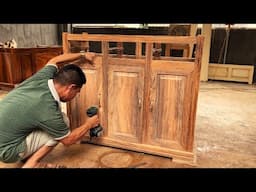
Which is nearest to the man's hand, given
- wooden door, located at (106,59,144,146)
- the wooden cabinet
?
the wooden cabinet

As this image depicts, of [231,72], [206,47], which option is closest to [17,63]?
[206,47]

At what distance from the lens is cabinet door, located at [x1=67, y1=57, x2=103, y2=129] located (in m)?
1.95

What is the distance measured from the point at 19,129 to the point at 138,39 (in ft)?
3.53

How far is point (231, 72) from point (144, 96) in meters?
3.81

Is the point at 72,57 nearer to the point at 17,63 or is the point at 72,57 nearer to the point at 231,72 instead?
the point at 17,63

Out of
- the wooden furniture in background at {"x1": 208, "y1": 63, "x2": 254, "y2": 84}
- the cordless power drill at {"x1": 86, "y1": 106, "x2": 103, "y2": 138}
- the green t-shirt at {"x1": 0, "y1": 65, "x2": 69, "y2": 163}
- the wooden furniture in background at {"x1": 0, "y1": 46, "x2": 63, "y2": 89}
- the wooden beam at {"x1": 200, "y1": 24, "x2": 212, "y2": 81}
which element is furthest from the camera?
the wooden furniture in background at {"x1": 208, "y1": 63, "x2": 254, "y2": 84}

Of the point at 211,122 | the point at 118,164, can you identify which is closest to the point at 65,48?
the point at 118,164

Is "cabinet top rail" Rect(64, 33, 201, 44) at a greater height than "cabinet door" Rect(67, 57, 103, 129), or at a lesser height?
greater

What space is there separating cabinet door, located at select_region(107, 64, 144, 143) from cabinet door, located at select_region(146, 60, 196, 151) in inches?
4.2

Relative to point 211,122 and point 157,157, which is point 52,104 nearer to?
point 157,157

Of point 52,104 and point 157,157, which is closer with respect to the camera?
point 52,104

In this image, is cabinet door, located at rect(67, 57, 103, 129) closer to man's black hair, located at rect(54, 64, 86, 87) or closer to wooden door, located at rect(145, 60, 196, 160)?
man's black hair, located at rect(54, 64, 86, 87)

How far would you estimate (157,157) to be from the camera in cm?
192

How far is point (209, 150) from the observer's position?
2.06 meters
